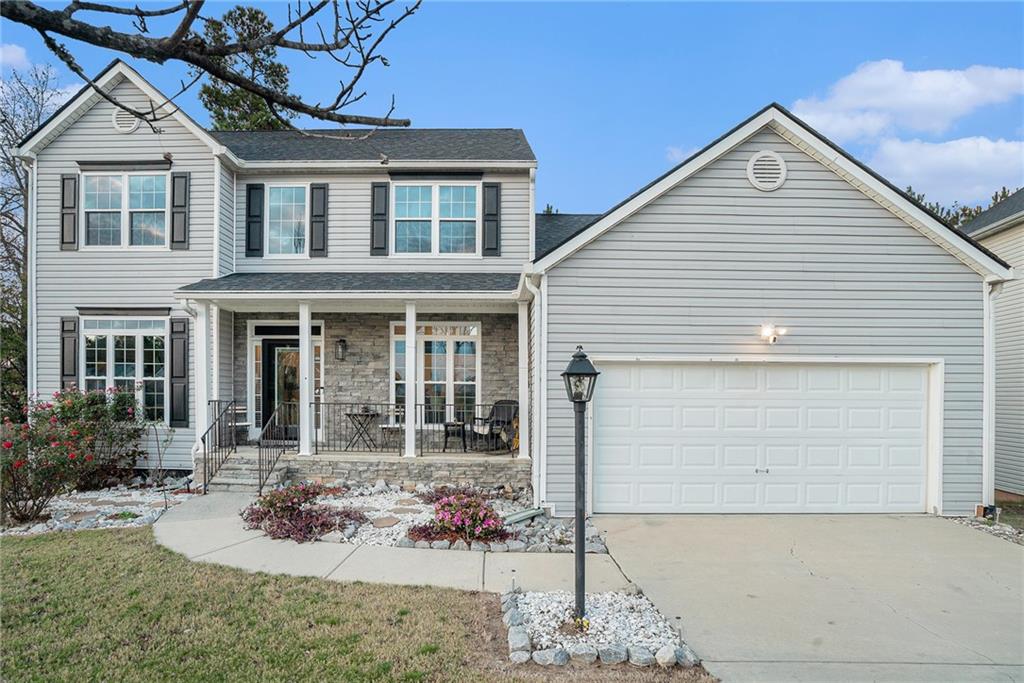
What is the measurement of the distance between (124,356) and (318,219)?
436 cm

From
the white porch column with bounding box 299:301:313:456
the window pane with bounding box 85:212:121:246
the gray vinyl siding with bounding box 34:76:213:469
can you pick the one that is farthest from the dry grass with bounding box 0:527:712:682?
the window pane with bounding box 85:212:121:246

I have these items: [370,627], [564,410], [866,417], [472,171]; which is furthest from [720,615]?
[472,171]

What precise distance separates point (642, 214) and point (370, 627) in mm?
5905

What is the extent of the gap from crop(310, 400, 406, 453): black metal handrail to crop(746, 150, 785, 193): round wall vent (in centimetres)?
701

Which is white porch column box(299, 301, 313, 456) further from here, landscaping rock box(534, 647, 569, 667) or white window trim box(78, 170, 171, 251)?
landscaping rock box(534, 647, 569, 667)

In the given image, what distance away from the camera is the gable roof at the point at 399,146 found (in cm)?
1049

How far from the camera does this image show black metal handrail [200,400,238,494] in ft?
29.3

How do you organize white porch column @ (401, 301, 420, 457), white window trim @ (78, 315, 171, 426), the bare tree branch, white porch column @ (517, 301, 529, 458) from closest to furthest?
1. the bare tree branch
2. white porch column @ (517, 301, 529, 458)
3. white porch column @ (401, 301, 420, 457)
4. white window trim @ (78, 315, 171, 426)

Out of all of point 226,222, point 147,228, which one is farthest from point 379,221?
point 147,228

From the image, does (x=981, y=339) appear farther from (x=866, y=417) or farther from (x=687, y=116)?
(x=687, y=116)

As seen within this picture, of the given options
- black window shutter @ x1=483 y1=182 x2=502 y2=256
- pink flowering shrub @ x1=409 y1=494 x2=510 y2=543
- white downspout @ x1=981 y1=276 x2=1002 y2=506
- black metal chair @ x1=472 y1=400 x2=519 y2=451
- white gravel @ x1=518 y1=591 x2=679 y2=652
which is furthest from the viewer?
black window shutter @ x1=483 y1=182 x2=502 y2=256

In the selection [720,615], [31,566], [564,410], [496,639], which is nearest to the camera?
[496,639]

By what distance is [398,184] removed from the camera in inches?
414

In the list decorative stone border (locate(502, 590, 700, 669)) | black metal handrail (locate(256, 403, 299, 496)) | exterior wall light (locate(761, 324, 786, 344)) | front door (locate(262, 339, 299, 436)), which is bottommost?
decorative stone border (locate(502, 590, 700, 669))
